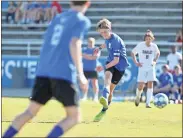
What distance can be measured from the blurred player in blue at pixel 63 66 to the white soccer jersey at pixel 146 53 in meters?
9.13

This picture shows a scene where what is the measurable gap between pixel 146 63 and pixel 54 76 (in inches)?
381

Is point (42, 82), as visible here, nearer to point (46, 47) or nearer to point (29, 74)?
point (46, 47)

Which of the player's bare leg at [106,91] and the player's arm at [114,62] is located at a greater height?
the player's arm at [114,62]

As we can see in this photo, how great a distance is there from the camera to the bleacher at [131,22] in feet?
95.1

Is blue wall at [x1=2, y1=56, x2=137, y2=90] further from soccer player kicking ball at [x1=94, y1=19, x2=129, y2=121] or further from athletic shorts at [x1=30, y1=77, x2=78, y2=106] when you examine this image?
athletic shorts at [x1=30, y1=77, x2=78, y2=106]

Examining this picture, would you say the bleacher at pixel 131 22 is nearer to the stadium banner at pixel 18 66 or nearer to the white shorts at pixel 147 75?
the stadium banner at pixel 18 66

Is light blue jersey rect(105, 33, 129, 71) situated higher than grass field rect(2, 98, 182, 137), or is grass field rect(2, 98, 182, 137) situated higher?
light blue jersey rect(105, 33, 129, 71)

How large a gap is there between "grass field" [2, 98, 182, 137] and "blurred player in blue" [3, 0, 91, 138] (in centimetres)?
169

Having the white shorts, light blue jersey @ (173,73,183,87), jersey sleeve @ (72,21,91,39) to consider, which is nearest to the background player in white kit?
the white shorts

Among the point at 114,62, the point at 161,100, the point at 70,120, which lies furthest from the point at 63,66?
the point at 161,100

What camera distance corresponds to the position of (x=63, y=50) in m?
8.09

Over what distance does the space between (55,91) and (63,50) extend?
53 cm

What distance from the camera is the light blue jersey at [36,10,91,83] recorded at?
805cm

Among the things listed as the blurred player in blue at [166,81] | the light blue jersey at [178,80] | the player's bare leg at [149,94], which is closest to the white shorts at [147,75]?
the player's bare leg at [149,94]
